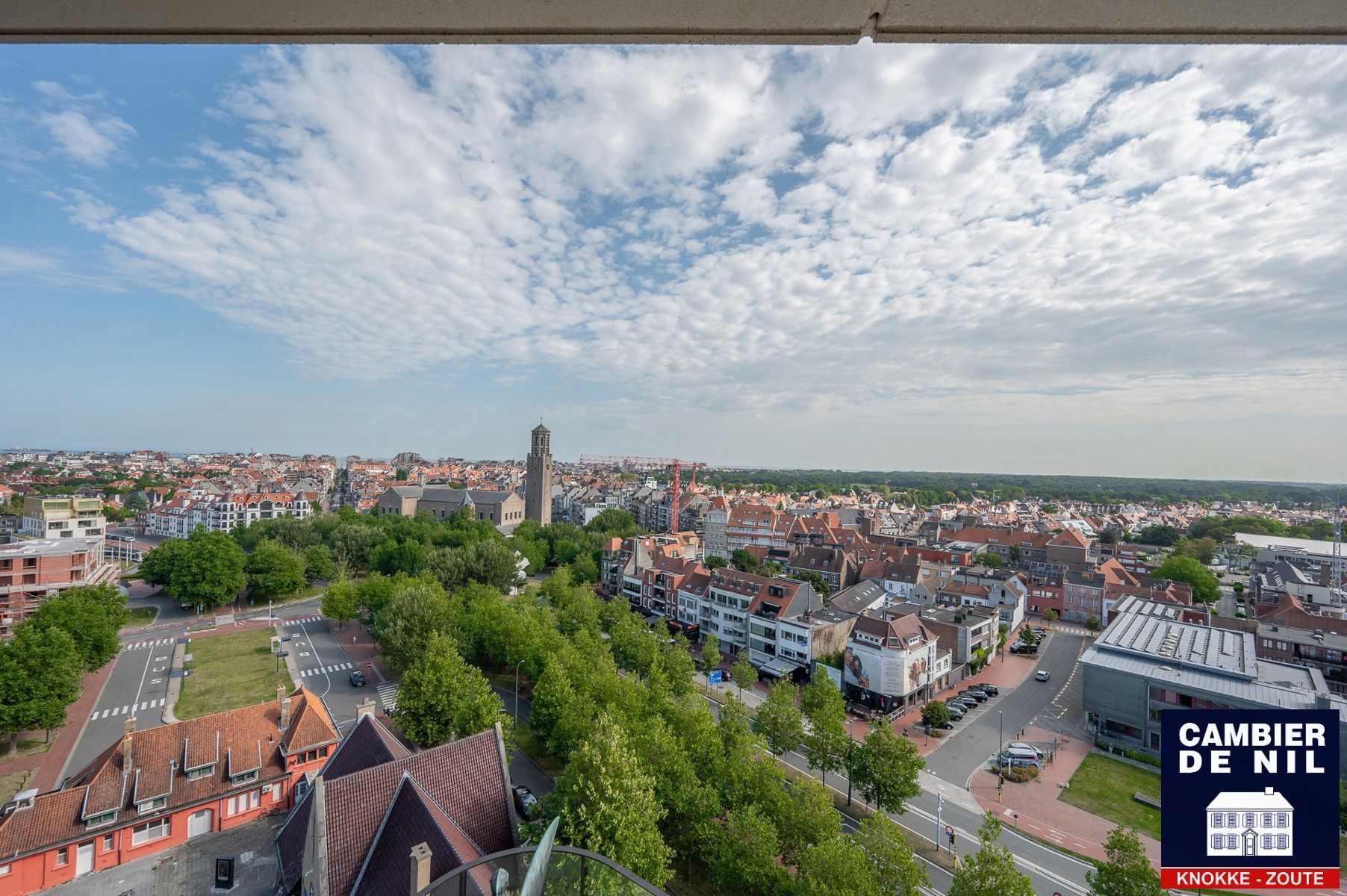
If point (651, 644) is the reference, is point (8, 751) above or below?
below

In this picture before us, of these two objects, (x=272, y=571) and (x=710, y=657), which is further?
(x=272, y=571)

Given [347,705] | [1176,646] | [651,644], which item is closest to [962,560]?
[1176,646]

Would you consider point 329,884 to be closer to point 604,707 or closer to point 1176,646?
point 604,707

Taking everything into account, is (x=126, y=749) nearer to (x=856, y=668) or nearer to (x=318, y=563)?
(x=856, y=668)

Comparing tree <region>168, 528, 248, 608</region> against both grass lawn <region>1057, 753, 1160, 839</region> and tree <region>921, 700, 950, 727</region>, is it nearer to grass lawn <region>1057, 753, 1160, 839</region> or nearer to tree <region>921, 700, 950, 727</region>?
tree <region>921, 700, 950, 727</region>

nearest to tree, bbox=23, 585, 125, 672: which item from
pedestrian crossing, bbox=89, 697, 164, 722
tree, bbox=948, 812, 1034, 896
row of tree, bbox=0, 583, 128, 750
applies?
row of tree, bbox=0, 583, 128, 750

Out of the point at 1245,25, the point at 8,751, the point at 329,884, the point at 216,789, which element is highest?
the point at 1245,25

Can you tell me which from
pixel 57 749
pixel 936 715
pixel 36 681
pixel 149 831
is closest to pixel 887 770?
pixel 936 715
